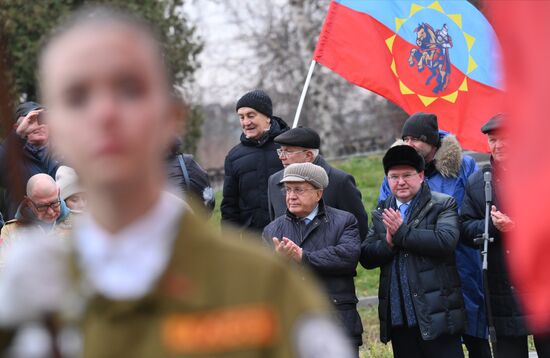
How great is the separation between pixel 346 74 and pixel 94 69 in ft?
23.7

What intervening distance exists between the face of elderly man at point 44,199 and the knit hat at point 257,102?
1.90 m

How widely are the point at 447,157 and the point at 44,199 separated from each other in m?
2.73

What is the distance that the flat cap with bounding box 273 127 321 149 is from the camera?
7.25 metres

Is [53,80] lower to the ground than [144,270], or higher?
higher

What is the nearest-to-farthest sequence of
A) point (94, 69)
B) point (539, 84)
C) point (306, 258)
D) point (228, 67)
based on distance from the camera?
point (94, 69) → point (539, 84) → point (306, 258) → point (228, 67)

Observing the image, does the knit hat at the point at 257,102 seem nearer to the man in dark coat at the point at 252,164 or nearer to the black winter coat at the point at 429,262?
the man in dark coat at the point at 252,164

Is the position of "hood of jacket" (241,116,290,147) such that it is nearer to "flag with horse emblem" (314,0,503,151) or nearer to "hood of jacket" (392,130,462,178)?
"hood of jacket" (392,130,462,178)

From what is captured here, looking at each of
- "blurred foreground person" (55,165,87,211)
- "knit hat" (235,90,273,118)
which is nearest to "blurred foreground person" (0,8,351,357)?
"blurred foreground person" (55,165,87,211)

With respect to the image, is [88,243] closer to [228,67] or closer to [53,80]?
[53,80]

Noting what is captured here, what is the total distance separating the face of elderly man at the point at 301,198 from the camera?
6.66m

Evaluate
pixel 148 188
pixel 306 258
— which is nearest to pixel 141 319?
pixel 148 188

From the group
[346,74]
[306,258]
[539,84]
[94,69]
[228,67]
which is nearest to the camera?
[94,69]

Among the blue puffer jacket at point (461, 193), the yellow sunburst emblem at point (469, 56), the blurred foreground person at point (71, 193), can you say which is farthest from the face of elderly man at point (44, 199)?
the yellow sunburst emblem at point (469, 56)

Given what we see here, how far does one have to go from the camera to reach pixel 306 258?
648 centimetres
